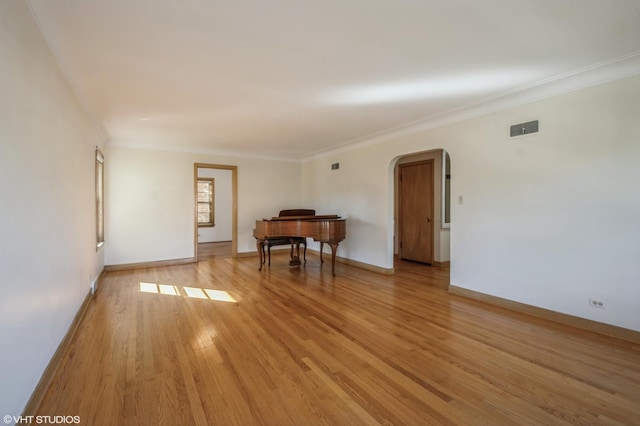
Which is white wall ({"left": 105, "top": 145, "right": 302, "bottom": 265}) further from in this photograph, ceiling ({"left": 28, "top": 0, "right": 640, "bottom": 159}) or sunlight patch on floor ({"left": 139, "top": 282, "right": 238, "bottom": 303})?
ceiling ({"left": 28, "top": 0, "right": 640, "bottom": 159})

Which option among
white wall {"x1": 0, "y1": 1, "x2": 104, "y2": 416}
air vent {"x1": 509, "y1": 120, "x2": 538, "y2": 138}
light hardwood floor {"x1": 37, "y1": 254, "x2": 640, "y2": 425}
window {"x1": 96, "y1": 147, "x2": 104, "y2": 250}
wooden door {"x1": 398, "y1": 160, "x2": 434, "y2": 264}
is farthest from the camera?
wooden door {"x1": 398, "y1": 160, "x2": 434, "y2": 264}

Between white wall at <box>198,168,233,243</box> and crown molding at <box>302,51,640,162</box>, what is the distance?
655 centimetres

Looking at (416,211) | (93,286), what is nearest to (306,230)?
(416,211)

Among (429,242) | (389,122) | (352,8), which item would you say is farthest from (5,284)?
(429,242)

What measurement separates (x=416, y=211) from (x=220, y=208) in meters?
6.42

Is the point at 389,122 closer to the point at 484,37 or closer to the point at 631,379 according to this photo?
the point at 484,37

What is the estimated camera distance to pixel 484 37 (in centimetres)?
213

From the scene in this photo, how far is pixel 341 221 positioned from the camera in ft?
16.1

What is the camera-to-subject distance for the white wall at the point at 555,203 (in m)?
2.60

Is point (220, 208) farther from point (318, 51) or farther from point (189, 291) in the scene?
point (318, 51)

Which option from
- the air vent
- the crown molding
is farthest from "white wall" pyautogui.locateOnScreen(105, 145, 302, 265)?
the air vent

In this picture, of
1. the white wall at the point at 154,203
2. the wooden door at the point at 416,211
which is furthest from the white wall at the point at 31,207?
the wooden door at the point at 416,211

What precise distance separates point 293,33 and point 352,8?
0.48 meters

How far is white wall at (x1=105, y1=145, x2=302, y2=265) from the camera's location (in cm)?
530
